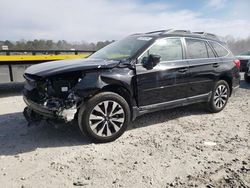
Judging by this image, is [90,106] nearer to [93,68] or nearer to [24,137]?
[93,68]

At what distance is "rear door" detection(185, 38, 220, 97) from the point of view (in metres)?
5.48

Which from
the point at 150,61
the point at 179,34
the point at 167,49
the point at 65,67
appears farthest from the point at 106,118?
the point at 179,34

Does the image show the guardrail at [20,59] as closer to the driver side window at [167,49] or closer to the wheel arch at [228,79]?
the driver side window at [167,49]

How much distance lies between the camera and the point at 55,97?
4.16 metres

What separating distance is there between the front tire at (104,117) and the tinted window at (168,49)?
108 cm

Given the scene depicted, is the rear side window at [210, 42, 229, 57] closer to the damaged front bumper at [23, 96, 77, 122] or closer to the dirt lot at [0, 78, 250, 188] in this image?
the dirt lot at [0, 78, 250, 188]

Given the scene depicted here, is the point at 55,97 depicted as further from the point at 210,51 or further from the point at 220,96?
the point at 220,96

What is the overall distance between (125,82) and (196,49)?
2.03 m

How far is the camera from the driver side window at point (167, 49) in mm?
4921

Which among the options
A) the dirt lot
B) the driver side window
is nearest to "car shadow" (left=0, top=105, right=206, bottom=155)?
the dirt lot

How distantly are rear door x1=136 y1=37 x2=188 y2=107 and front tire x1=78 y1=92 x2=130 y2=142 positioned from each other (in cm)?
46

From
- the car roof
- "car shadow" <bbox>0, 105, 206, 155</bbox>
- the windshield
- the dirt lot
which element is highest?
the car roof

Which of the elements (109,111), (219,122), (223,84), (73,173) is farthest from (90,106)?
(223,84)

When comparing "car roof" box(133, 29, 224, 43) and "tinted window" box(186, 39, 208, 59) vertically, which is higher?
"car roof" box(133, 29, 224, 43)
